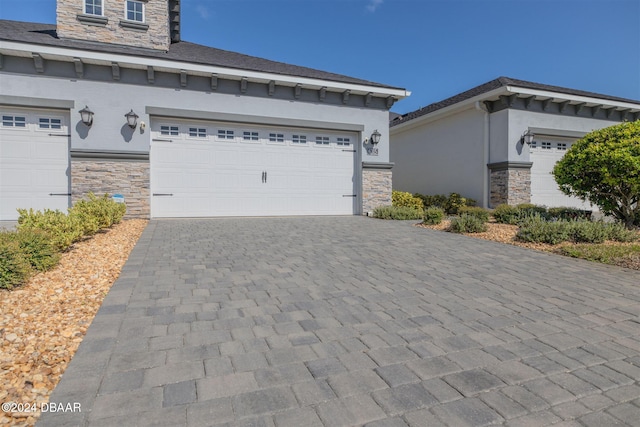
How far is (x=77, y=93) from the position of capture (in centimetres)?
891

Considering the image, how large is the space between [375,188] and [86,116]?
8596 millimetres

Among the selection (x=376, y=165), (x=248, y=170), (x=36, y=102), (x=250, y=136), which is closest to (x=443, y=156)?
(x=376, y=165)

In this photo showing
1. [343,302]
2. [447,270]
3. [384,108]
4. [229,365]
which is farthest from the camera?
[384,108]

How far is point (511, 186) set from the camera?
1195cm

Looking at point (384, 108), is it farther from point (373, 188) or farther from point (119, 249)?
point (119, 249)

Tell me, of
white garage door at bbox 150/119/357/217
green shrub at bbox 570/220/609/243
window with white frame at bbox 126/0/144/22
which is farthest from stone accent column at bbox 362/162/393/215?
window with white frame at bbox 126/0/144/22

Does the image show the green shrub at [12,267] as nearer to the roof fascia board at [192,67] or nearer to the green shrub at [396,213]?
the roof fascia board at [192,67]

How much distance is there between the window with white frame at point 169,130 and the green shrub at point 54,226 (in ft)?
16.8

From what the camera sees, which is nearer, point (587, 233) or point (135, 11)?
point (587, 233)

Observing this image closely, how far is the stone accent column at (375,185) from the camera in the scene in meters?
11.6

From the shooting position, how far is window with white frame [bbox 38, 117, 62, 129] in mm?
8797

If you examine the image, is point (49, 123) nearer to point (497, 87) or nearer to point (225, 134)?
point (225, 134)

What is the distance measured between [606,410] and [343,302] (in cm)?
199

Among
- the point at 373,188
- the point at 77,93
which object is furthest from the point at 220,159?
the point at 373,188
